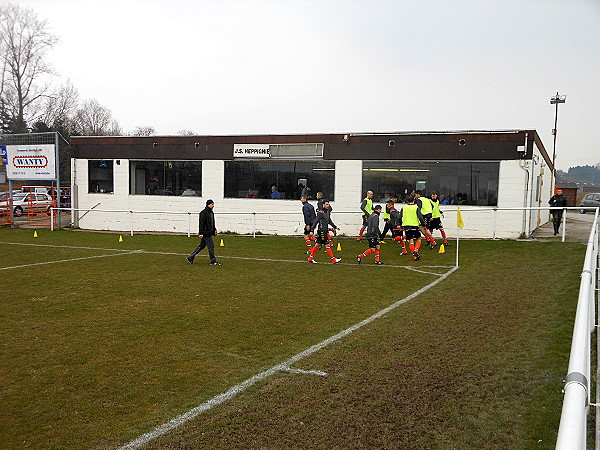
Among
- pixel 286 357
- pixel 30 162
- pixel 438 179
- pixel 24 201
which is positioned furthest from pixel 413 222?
pixel 24 201

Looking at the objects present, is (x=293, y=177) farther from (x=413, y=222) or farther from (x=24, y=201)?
(x=24, y=201)

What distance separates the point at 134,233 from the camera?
2619 cm

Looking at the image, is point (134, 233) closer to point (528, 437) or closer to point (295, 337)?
point (295, 337)

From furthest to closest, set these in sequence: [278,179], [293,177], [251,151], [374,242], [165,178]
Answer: [165,178]
[251,151]
[278,179]
[293,177]
[374,242]

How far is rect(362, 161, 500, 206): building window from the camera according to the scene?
68.8 ft

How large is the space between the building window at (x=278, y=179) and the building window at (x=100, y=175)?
23.3ft

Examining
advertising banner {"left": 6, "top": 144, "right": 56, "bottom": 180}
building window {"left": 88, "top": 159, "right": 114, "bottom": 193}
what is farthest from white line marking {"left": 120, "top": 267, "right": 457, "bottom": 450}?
advertising banner {"left": 6, "top": 144, "right": 56, "bottom": 180}

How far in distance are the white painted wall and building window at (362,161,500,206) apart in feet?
1.23

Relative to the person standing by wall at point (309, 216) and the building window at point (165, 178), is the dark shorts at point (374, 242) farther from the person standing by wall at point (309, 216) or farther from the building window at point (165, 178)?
the building window at point (165, 178)

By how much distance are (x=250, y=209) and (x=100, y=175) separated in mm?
9315

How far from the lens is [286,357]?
654cm

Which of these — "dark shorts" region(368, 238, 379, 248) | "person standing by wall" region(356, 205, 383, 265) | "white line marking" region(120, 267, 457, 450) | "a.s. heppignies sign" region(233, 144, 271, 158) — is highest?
"a.s. heppignies sign" region(233, 144, 271, 158)

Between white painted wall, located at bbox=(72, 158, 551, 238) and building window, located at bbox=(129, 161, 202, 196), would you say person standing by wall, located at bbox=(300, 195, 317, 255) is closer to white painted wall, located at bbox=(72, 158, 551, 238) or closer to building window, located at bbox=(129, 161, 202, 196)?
white painted wall, located at bbox=(72, 158, 551, 238)

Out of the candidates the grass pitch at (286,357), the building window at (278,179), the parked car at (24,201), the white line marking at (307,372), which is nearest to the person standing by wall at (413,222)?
the grass pitch at (286,357)
